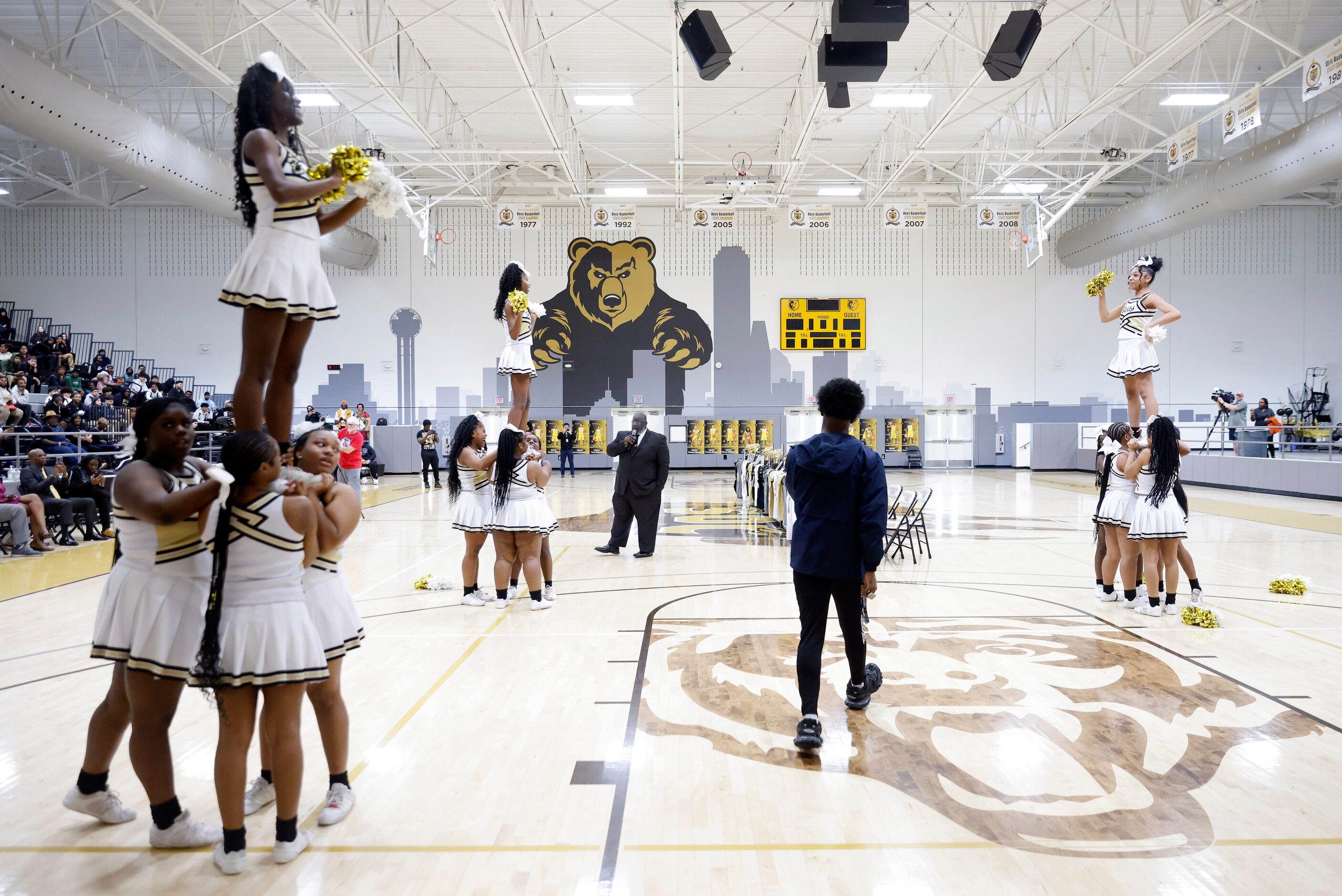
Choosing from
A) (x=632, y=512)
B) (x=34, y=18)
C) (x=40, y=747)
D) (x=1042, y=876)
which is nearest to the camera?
(x=1042, y=876)

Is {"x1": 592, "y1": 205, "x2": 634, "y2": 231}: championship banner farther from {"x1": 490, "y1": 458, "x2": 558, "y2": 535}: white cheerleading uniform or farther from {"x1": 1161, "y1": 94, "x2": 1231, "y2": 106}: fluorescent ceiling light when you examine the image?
{"x1": 490, "y1": 458, "x2": 558, "y2": 535}: white cheerleading uniform

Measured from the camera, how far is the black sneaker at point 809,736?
3.80 metres

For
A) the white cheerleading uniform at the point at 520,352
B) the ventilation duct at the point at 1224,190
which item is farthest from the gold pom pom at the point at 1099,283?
the ventilation duct at the point at 1224,190

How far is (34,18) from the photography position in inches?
545

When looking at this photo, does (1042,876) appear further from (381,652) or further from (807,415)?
(807,415)

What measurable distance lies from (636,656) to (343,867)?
274cm

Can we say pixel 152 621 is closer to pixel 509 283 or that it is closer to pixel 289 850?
pixel 289 850

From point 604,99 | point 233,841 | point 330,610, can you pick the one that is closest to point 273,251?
point 330,610

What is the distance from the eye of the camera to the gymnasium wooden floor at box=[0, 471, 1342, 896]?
2.82m

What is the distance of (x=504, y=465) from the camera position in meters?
6.54

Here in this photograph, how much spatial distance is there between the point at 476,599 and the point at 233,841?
4246mm

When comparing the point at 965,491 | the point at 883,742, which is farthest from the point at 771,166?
the point at 883,742

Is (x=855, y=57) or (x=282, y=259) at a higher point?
(x=855, y=57)

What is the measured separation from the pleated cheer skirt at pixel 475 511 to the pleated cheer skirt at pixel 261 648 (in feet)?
12.8
